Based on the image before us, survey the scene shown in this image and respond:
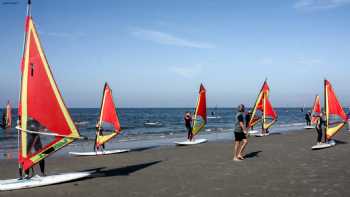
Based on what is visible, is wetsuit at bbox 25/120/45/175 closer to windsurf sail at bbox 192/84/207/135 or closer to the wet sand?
the wet sand

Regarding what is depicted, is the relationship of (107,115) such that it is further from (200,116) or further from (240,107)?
(240,107)

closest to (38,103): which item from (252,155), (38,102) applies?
(38,102)

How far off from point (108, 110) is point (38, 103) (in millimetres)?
7880

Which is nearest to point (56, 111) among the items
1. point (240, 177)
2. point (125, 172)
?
point (125, 172)

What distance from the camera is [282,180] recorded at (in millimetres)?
9133

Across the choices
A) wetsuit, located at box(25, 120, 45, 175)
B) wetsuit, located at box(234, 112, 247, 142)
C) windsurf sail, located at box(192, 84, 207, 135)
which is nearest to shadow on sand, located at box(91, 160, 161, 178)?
wetsuit, located at box(25, 120, 45, 175)

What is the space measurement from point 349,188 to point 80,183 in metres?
6.86

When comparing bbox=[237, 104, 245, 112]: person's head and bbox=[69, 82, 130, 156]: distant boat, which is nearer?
bbox=[237, 104, 245, 112]: person's head

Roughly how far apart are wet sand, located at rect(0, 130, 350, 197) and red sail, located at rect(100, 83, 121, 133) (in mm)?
2474

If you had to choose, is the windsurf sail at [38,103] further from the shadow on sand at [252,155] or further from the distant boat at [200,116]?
the distant boat at [200,116]

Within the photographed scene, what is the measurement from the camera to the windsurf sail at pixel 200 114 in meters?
20.6

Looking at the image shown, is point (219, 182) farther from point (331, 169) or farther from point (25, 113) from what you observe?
point (25, 113)

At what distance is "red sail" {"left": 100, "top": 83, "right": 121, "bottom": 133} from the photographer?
16734mm

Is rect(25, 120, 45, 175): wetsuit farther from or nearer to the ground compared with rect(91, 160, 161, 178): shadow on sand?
farther from the ground
